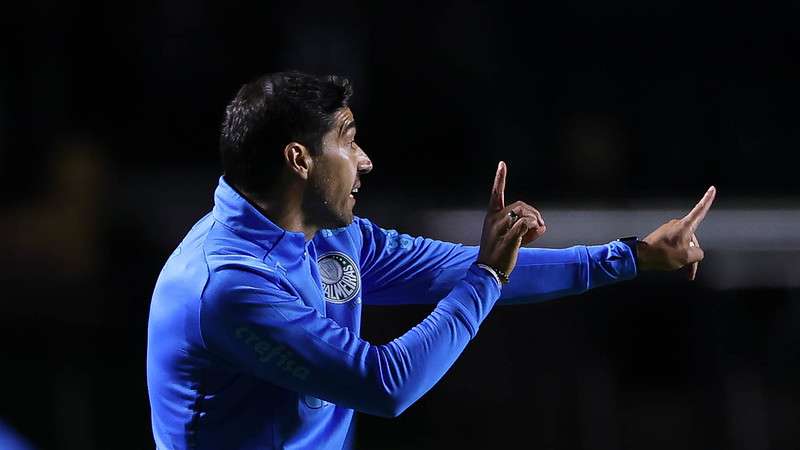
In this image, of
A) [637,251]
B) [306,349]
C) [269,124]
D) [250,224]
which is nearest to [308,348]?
[306,349]

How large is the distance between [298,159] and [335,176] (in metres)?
0.06

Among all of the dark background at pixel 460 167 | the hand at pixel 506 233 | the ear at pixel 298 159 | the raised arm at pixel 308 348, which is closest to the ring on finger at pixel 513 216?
the hand at pixel 506 233

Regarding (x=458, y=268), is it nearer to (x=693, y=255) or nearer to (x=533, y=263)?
(x=533, y=263)

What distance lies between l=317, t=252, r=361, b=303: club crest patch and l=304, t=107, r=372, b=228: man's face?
0.13 metres

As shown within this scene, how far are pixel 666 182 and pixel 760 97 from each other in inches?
24.0

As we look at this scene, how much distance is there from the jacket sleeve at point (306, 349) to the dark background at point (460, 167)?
2101 mm

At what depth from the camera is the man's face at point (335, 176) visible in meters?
1.49

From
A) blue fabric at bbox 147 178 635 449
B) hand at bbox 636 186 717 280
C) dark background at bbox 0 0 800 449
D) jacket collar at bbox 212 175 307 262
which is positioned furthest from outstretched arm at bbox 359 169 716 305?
dark background at bbox 0 0 800 449

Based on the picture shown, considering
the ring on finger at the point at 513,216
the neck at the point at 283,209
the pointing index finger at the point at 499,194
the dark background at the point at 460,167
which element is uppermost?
the pointing index finger at the point at 499,194

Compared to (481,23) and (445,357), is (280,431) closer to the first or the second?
(445,357)

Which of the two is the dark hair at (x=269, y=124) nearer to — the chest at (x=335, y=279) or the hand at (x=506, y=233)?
the chest at (x=335, y=279)

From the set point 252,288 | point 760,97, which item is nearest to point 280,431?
point 252,288

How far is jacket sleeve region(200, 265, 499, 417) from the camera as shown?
136 centimetres

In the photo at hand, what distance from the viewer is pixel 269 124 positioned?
145 cm
